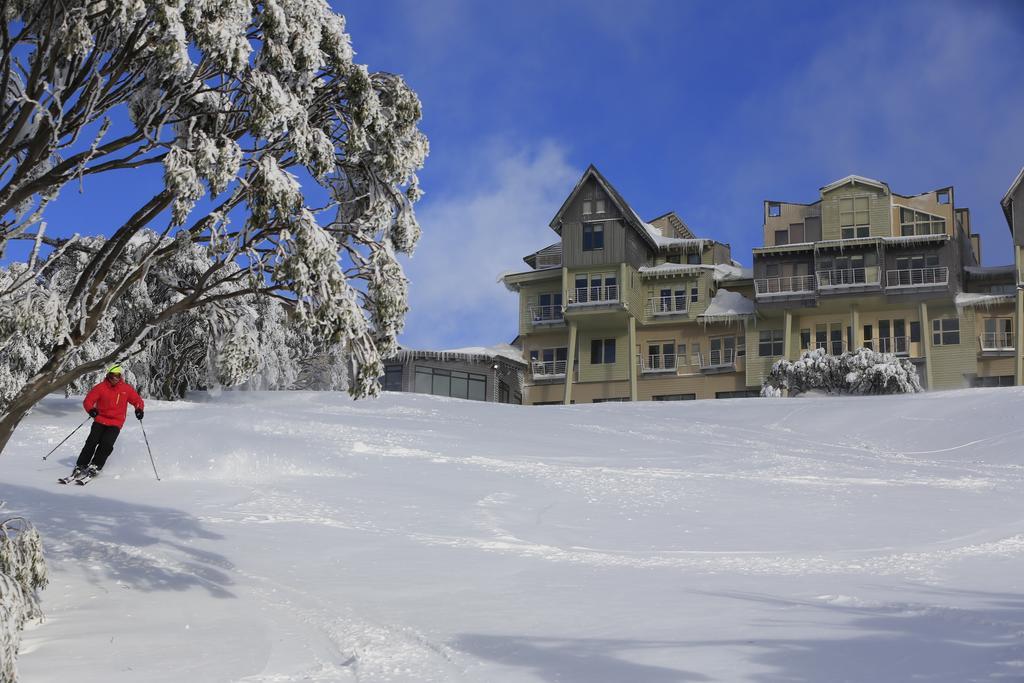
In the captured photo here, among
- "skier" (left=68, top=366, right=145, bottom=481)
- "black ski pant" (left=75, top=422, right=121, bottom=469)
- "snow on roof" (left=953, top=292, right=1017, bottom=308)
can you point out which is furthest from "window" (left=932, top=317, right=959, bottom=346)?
"black ski pant" (left=75, top=422, right=121, bottom=469)

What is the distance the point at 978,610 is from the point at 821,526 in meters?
5.03

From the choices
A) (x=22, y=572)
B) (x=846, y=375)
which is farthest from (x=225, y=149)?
(x=846, y=375)

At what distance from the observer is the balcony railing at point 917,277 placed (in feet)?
161

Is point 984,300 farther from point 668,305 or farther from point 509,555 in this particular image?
point 509,555

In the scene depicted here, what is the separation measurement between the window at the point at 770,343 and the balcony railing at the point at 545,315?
381 inches

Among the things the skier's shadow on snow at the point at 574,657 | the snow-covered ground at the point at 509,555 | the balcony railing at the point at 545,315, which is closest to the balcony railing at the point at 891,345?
the balcony railing at the point at 545,315

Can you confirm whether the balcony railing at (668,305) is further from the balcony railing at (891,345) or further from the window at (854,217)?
the balcony railing at (891,345)

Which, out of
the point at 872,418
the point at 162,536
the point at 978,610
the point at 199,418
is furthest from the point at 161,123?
the point at 872,418

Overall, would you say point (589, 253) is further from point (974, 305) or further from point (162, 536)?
point (162, 536)

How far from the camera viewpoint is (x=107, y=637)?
30.9 feet

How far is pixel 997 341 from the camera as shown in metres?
48.9

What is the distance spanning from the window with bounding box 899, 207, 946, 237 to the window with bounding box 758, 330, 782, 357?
7623 millimetres

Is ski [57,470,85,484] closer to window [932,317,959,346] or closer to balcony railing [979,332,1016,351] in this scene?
window [932,317,959,346]

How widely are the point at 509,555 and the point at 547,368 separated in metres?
42.7
